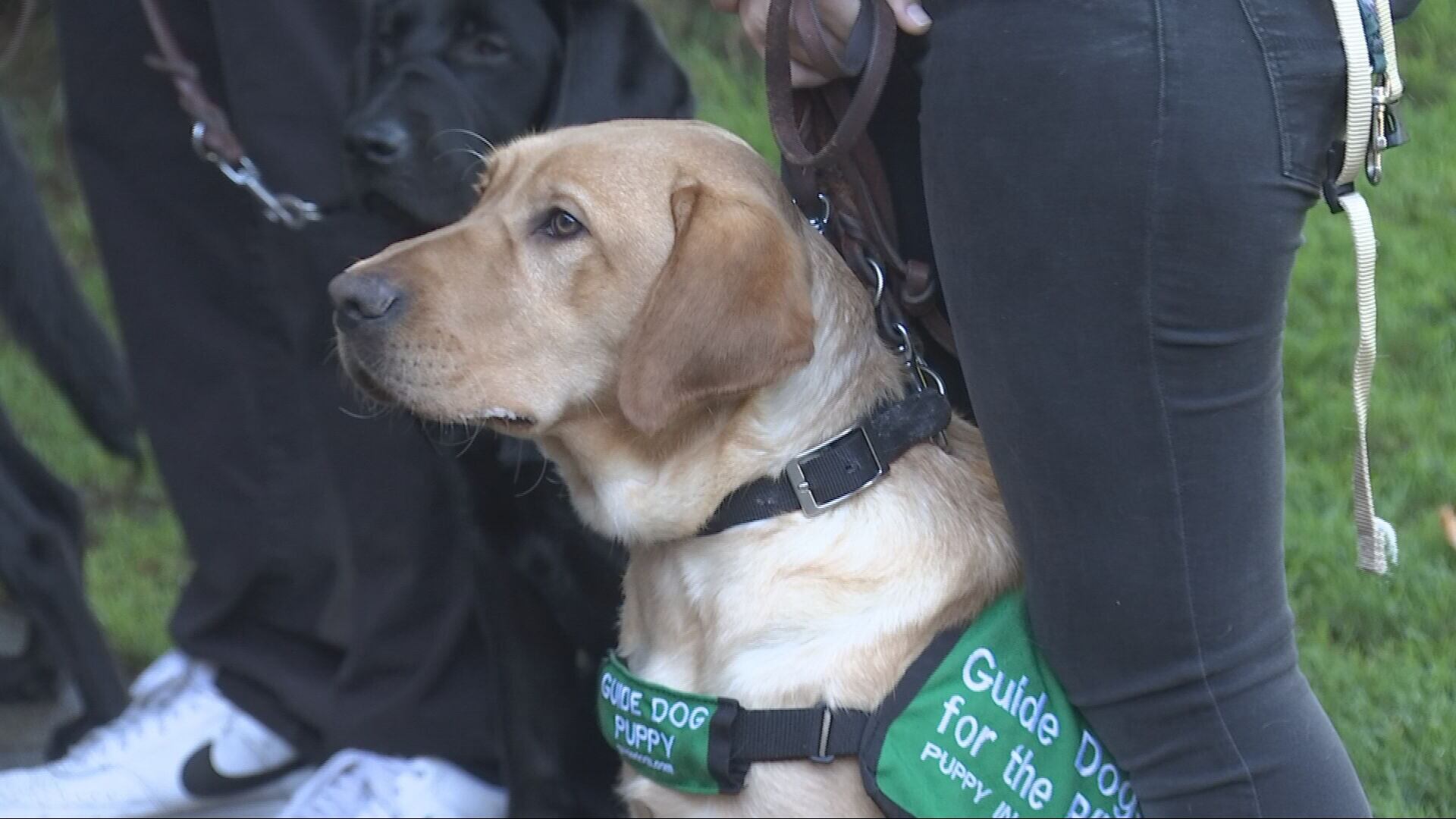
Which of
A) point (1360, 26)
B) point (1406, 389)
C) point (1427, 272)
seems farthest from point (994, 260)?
point (1427, 272)

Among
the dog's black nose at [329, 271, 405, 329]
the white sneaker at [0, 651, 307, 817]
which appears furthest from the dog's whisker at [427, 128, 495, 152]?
the white sneaker at [0, 651, 307, 817]

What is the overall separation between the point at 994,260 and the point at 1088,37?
27 centimetres

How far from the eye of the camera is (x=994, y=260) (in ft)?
5.60

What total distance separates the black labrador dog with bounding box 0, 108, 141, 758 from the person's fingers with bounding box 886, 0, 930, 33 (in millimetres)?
2022

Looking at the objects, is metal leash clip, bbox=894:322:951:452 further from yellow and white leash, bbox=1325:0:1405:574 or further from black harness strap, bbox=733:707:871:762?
yellow and white leash, bbox=1325:0:1405:574

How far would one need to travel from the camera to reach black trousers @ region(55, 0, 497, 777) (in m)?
2.75

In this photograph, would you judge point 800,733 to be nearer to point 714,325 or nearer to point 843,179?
point 714,325

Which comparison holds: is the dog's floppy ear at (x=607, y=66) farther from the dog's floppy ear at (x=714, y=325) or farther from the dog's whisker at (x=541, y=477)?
the dog's floppy ear at (x=714, y=325)

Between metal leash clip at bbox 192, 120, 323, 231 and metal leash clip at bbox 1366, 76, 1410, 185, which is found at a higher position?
metal leash clip at bbox 1366, 76, 1410, 185

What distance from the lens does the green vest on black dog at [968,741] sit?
6.30ft

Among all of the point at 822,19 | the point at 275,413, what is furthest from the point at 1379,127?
the point at 275,413

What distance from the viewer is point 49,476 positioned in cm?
317

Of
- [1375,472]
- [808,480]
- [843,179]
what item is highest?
[843,179]

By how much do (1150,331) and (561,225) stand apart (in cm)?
87
